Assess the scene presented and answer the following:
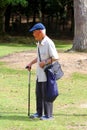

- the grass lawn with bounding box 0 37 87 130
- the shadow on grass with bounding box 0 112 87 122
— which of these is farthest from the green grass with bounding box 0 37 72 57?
the shadow on grass with bounding box 0 112 87 122

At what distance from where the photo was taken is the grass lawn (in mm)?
7824

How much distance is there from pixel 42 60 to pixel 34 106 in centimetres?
173

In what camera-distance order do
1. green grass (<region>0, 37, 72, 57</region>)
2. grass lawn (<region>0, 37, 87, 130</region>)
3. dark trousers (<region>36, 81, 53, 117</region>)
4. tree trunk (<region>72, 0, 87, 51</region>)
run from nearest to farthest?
grass lawn (<region>0, 37, 87, 130</region>)
dark trousers (<region>36, 81, 53, 117</region>)
tree trunk (<region>72, 0, 87, 51</region>)
green grass (<region>0, 37, 72, 57</region>)

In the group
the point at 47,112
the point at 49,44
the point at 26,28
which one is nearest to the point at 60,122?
the point at 47,112

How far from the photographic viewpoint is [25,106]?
31.2ft

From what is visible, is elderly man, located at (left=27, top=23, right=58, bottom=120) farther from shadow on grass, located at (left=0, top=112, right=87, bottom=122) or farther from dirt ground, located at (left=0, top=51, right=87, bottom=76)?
dirt ground, located at (left=0, top=51, right=87, bottom=76)

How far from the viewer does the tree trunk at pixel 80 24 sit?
20.7 metres

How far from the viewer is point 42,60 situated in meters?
8.12

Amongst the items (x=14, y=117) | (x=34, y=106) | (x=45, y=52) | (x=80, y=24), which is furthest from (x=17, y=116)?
(x=80, y=24)

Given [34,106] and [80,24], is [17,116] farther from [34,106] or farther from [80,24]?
[80,24]

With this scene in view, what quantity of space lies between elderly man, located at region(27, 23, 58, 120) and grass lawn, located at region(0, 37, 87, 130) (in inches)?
7.7

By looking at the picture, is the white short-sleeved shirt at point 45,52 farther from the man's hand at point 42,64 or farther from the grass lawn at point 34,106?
the grass lawn at point 34,106

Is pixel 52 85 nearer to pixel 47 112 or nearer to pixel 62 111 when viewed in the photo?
pixel 47 112

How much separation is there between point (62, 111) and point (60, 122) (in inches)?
39.6
